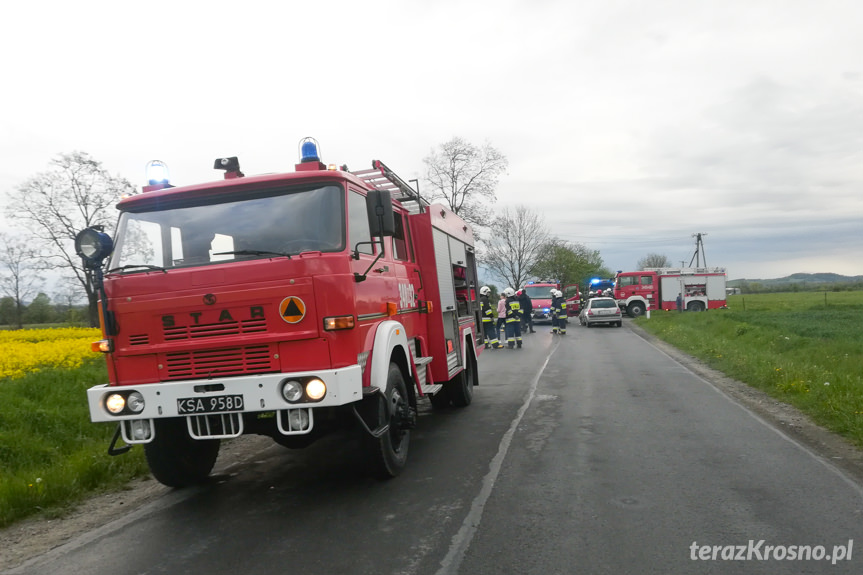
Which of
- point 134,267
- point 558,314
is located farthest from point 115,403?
point 558,314

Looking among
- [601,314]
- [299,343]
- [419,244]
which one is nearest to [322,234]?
[299,343]

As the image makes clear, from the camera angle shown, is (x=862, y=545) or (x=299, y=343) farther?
(x=299, y=343)

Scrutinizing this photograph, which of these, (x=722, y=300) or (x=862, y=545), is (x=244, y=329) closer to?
(x=862, y=545)

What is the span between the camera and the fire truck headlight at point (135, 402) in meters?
4.71

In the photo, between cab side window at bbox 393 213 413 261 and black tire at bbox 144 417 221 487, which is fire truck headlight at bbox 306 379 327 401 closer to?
black tire at bbox 144 417 221 487

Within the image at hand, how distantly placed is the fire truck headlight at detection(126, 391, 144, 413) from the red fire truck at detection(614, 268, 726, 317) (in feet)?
117

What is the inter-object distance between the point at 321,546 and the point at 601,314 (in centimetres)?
2652

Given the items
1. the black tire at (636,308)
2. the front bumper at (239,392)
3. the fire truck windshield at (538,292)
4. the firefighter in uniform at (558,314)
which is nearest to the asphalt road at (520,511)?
the front bumper at (239,392)

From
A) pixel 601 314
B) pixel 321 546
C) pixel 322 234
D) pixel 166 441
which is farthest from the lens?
pixel 601 314

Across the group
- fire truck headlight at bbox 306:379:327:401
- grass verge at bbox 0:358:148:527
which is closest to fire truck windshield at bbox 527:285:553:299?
grass verge at bbox 0:358:148:527

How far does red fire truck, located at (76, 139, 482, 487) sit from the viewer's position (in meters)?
4.61

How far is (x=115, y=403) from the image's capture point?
4.75 m

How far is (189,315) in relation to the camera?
186 inches

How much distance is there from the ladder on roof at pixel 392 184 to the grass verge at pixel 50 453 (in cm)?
374
